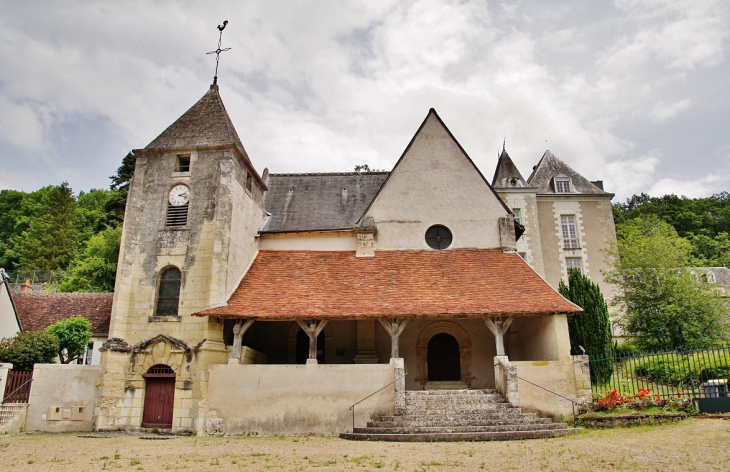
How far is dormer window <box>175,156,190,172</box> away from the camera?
16203 mm

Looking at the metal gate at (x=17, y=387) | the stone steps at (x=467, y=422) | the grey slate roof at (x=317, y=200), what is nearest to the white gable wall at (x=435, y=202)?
the grey slate roof at (x=317, y=200)

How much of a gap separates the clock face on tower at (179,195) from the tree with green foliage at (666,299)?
18003mm

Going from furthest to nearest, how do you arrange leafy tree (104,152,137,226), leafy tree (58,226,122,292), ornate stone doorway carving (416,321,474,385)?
leafy tree (104,152,137,226) → leafy tree (58,226,122,292) → ornate stone doorway carving (416,321,474,385)

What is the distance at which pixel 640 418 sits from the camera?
11242 mm

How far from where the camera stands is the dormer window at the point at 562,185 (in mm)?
28522

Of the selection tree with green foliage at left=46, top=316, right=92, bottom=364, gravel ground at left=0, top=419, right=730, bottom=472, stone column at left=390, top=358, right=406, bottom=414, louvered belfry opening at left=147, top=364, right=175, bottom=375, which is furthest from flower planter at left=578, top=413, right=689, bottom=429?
tree with green foliage at left=46, top=316, right=92, bottom=364

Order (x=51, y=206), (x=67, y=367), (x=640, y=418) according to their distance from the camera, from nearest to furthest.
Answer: (x=640, y=418), (x=67, y=367), (x=51, y=206)

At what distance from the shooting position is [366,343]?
52.7 feet

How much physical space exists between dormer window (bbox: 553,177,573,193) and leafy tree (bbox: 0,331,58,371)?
25.2 metres

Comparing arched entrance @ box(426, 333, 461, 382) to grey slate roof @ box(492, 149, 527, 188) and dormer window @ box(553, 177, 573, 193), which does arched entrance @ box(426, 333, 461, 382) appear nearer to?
grey slate roof @ box(492, 149, 527, 188)

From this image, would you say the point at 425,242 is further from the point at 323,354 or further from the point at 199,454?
the point at 199,454

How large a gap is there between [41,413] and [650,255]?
23134 mm

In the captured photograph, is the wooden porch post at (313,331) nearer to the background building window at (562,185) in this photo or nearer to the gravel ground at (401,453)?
the gravel ground at (401,453)

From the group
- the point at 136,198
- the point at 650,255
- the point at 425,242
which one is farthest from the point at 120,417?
the point at 650,255
